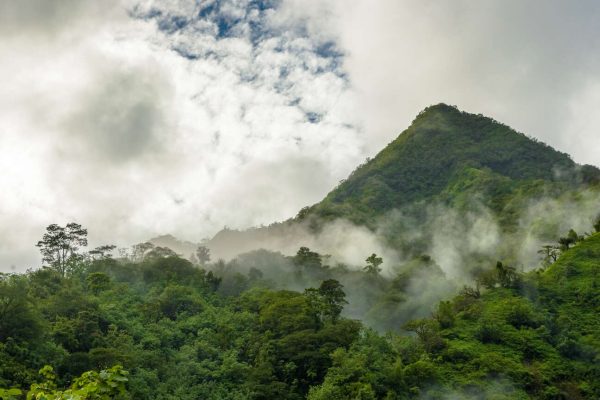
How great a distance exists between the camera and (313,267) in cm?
9506

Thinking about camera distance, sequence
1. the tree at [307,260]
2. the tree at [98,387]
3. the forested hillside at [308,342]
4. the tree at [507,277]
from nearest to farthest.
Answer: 1. the tree at [98,387]
2. the forested hillside at [308,342]
3. the tree at [507,277]
4. the tree at [307,260]

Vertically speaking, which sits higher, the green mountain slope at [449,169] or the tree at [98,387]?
the green mountain slope at [449,169]

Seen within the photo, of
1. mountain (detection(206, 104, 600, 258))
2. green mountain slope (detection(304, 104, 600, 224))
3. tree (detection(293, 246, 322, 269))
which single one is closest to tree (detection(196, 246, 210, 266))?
mountain (detection(206, 104, 600, 258))

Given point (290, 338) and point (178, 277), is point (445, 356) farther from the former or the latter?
point (178, 277)

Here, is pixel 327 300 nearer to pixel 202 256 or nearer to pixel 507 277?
pixel 507 277

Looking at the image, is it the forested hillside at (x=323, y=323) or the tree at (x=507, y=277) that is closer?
the forested hillside at (x=323, y=323)

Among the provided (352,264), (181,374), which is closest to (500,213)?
(352,264)

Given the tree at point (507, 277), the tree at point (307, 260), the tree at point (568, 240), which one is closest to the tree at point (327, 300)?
the tree at point (507, 277)

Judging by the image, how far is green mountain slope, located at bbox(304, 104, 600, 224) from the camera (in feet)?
430

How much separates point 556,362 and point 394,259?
6778 centimetres

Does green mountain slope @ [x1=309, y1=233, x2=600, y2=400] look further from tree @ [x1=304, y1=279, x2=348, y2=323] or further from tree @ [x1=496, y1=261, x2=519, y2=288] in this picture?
tree @ [x1=304, y1=279, x2=348, y2=323]

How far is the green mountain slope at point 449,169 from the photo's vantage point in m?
131

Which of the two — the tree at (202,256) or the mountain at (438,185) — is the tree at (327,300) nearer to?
the mountain at (438,185)

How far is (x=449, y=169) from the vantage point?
15212cm
